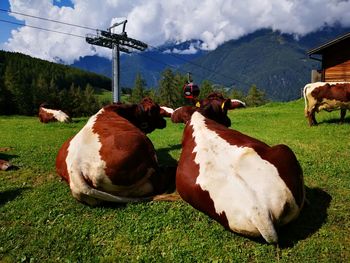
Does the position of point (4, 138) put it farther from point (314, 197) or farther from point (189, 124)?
point (314, 197)

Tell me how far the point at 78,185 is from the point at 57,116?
17.1 m

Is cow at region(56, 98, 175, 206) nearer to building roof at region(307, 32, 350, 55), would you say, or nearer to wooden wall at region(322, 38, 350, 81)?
building roof at region(307, 32, 350, 55)

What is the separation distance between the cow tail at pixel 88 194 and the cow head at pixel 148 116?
351cm

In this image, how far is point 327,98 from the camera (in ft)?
51.0

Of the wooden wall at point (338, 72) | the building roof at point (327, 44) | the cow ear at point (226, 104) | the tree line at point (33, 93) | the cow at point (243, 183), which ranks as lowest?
the tree line at point (33, 93)

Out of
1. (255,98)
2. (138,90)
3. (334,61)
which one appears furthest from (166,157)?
(255,98)

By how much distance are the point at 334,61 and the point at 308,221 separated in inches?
1096

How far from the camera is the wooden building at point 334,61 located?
98.3 ft

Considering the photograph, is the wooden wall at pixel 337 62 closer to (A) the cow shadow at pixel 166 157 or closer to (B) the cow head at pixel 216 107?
(A) the cow shadow at pixel 166 157

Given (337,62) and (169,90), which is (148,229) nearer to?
(337,62)

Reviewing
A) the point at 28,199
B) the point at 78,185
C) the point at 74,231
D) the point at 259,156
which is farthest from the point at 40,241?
the point at 259,156

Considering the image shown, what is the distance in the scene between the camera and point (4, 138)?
15.0 meters

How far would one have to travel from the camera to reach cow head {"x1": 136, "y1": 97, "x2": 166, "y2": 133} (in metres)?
9.99

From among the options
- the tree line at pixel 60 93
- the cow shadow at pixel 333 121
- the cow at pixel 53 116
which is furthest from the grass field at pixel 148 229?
the tree line at pixel 60 93
